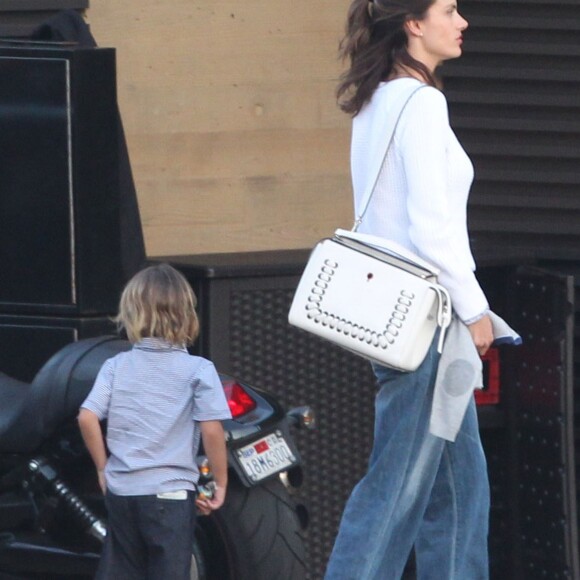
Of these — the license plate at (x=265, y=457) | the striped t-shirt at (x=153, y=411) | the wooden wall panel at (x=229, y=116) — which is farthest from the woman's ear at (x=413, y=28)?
the wooden wall panel at (x=229, y=116)

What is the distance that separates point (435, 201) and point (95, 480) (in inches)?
52.6

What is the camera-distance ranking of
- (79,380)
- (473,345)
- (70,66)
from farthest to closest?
(70,66)
(79,380)
(473,345)

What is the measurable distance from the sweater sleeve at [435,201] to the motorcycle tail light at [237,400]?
74 cm

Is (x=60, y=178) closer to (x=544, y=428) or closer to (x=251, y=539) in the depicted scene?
(x=251, y=539)

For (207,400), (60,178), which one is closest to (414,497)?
(207,400)

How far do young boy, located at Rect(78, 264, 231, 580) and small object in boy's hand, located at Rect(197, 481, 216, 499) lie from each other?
0.06 m

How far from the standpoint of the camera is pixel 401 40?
14.8 ft

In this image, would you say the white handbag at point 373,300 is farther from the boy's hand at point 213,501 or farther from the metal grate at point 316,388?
the metal grate at point 316,388

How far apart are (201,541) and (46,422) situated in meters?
0.52

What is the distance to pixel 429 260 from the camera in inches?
170

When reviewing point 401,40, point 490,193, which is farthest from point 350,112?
point 490,193

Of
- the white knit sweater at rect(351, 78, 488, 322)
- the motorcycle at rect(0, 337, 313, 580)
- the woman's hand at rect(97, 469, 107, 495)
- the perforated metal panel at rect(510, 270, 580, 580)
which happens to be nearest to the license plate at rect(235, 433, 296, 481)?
the motorcycle at rect(0, 337, 313, 580)

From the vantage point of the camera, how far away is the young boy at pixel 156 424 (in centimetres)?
445

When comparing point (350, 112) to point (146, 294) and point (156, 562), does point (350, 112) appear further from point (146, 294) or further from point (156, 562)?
point (156, 562)
